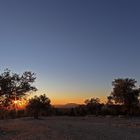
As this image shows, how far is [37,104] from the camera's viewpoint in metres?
103

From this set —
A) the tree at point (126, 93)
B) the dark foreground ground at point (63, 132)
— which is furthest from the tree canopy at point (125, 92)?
the dark foreground ground at point (63, 132)

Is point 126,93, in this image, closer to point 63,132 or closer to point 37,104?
point 37,104

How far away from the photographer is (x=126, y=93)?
11381cm

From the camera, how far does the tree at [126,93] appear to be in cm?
11375

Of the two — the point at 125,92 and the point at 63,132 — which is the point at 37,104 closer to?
the point at 125,92

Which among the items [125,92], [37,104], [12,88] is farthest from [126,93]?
[12,88]

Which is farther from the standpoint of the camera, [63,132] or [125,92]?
[125,92]

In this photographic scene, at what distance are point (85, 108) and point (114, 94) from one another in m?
23.5

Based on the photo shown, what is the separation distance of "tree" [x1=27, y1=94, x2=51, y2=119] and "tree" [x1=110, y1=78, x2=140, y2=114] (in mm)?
22236

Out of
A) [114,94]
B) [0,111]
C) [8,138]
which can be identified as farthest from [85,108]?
[8,138]

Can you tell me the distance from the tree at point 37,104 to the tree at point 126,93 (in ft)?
73.0

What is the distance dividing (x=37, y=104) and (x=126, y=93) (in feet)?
93.3

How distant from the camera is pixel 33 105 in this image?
102 metres

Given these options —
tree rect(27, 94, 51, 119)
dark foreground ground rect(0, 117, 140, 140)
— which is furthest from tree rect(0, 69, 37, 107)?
tree rect(27, 94, 51, 119)
